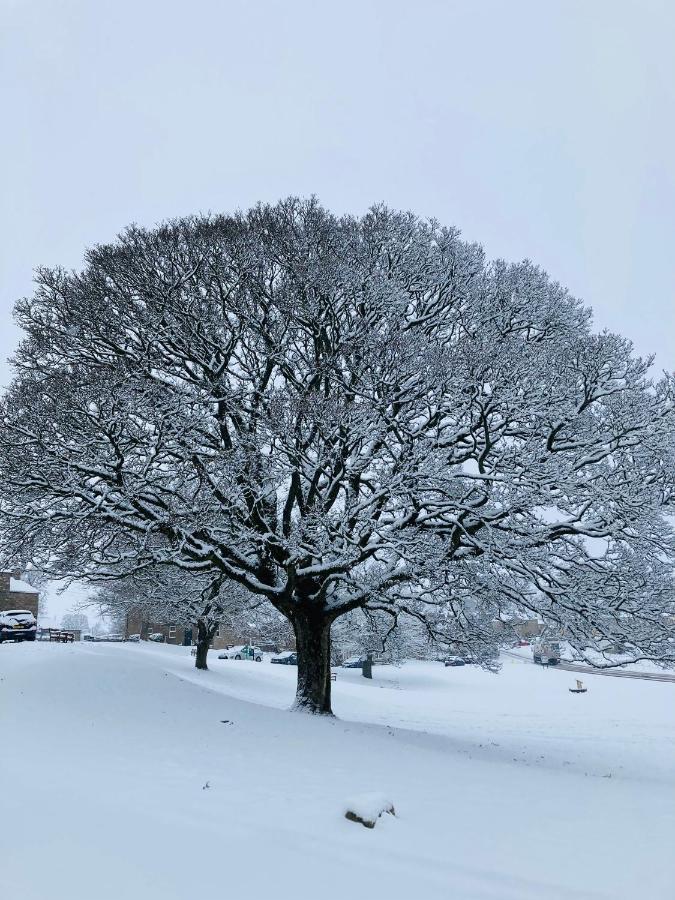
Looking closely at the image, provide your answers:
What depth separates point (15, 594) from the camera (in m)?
41.8

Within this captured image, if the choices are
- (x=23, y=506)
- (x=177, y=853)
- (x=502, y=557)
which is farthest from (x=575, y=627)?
(x=23, y=506)

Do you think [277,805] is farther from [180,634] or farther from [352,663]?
[180,634]

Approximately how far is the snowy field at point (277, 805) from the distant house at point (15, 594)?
1035 inches

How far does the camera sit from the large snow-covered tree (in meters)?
13.2

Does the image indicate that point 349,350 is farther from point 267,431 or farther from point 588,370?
point 588,370

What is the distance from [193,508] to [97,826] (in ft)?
26.9

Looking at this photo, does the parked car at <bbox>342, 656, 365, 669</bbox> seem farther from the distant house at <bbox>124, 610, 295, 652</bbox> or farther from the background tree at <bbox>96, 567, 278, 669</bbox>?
the background tree at <bbox>96, 567, 278, 669</bbox>

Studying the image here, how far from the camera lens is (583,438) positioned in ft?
46.9

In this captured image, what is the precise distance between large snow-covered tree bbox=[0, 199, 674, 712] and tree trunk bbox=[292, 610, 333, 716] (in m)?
0.06

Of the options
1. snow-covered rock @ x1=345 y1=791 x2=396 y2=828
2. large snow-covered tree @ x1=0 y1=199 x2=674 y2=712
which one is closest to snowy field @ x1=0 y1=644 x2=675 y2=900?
snow-covered rock @ x1=345 y1=791 x2=396 y2=828

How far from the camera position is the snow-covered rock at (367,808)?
6.96 m

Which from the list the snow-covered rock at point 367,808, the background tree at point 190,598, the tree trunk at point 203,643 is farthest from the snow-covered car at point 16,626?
the snow-covered rock at point 367,808

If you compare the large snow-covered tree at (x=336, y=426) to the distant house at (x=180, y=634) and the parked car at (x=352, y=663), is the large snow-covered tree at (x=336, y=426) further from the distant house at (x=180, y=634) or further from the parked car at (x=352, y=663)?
the distant house at (x=180, y=634)

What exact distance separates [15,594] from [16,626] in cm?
1291
